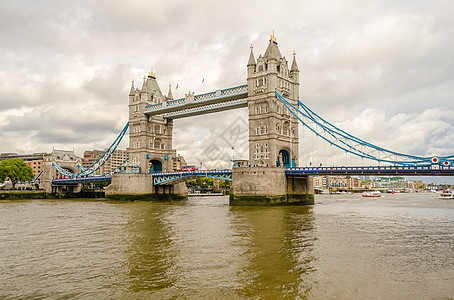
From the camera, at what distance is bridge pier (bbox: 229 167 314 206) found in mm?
42469

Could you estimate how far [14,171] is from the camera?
75375mm

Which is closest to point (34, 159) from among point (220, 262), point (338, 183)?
point (338, 183)

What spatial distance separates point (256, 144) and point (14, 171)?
55.9 meters

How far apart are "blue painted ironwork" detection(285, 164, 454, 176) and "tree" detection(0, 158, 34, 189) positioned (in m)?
61.3

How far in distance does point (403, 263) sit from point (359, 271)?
7.83ft

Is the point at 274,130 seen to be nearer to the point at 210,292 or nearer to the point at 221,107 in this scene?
the point at 221,107

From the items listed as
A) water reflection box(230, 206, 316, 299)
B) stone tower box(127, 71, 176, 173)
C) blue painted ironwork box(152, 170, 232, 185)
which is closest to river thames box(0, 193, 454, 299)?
water reflection box(230, 206, 316, 299)

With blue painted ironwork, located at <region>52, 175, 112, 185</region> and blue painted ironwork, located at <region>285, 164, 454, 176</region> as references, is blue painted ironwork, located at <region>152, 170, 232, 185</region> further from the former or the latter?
blue painted ironwork, located at <region>52, 175, 112, 185</region>

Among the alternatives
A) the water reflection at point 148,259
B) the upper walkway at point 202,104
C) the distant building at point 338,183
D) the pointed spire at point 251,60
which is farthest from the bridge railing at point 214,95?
the distant building at point 338,183

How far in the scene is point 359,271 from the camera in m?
11.9

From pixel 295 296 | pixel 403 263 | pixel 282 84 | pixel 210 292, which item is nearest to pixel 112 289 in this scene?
pixel 210 292

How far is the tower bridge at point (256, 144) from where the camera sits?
42.5 m

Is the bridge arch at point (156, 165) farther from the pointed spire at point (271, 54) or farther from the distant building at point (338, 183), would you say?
the distant building at point (338, 183)

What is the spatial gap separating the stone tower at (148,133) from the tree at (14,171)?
95.0 ft
